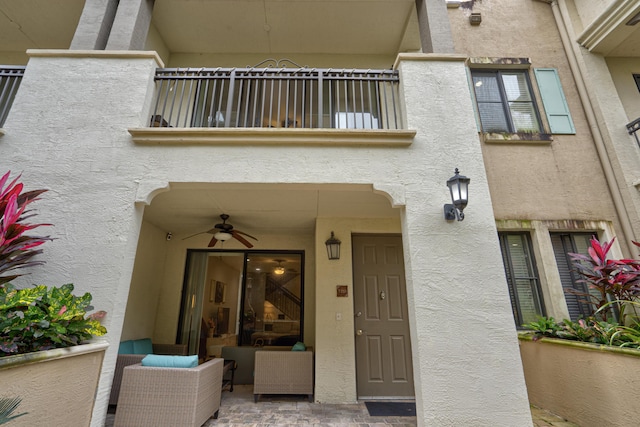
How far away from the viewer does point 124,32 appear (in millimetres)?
3971

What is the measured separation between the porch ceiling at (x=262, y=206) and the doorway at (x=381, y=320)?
2.10ft

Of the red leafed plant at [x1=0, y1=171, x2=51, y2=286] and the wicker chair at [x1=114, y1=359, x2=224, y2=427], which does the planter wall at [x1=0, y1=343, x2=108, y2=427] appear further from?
the red leafed plant at [x1=0, y1=171, x2=51, y2=286]

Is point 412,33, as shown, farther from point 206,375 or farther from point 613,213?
point 206,375

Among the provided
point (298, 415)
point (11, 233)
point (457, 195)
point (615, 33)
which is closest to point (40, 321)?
point (11, 233)

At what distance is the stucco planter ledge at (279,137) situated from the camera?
3.37m

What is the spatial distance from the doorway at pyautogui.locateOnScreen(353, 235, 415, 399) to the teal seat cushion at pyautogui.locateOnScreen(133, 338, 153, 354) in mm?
3384

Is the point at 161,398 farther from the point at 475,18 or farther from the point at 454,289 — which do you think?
the point at 475,18

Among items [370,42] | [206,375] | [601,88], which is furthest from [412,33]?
[206,375]

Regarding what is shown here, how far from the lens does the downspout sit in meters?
4.21

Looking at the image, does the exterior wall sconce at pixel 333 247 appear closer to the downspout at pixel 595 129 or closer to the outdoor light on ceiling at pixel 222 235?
the outdoor light on ceiling at pixel 222 235

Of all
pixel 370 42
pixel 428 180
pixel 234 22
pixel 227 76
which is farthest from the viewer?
pixel 370 42

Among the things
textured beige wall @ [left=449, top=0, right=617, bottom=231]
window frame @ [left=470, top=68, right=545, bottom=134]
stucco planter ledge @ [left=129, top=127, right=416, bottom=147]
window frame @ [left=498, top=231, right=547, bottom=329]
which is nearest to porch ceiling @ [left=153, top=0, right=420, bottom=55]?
textured beige wall @ [left=449, top=0, right=617, bottom=231]

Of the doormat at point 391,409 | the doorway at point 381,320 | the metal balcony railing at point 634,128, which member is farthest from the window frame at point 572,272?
the doormat at point 391,409

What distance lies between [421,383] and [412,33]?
218 inches
